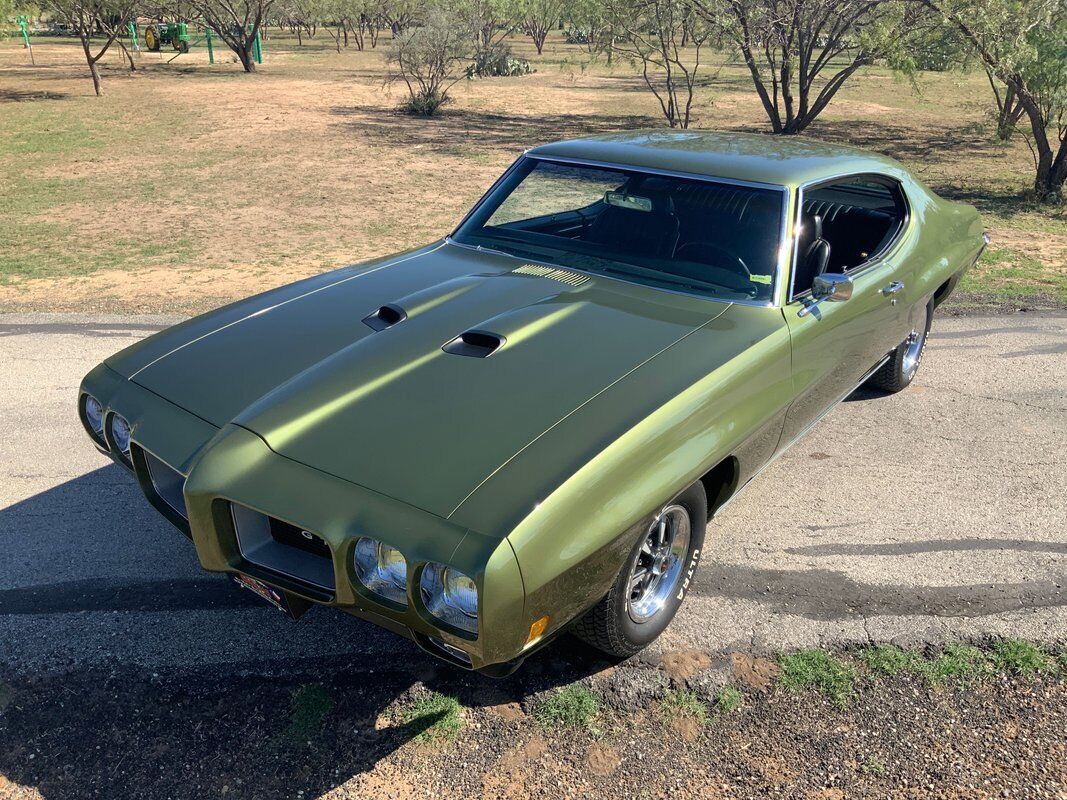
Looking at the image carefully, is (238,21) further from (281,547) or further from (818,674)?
(818,674)

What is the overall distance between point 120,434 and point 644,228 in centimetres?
238

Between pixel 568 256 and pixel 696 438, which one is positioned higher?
pixel 568 256

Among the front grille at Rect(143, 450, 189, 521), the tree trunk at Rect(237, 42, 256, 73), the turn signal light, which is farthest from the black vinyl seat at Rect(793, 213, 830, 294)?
the tree trunk at Rect(237, 42, 256, 73)

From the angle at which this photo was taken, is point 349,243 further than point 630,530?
Yes

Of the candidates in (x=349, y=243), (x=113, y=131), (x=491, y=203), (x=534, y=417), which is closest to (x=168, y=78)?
(x=113, y=131)

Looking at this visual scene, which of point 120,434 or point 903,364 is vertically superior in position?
point 120,434

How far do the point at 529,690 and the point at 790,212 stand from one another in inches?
89.0

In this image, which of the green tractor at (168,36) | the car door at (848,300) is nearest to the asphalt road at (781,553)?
the car door at (848,300)

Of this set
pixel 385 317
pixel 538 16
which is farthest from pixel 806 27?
pixel 538 16

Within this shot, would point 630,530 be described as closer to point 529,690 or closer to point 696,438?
point 696,438

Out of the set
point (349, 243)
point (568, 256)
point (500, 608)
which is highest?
point (568, 256)

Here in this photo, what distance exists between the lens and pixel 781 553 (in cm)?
365

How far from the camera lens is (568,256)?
12.7 feet

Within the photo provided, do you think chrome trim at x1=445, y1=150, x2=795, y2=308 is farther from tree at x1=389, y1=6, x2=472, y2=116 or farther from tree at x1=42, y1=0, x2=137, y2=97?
tree at x1=42, y1=0, x2=137, y2=97
